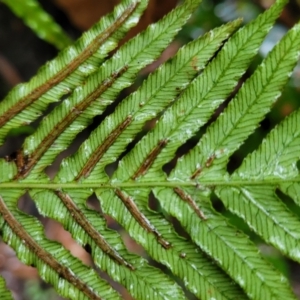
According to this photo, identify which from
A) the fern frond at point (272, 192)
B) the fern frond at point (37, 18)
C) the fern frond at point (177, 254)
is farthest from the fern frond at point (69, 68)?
the fern frond at point (37, 18)

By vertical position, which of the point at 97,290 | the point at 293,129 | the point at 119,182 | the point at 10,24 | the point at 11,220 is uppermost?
the point at 10,24

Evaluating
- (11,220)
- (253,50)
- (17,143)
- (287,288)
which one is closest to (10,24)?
(17,143)

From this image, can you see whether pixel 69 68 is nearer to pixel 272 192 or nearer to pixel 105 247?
pixel 105 247

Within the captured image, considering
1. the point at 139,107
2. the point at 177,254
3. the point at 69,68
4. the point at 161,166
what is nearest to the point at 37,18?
the point at 69,68

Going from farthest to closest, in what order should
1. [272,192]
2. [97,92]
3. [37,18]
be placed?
[37,18], [97,92], [272,192]

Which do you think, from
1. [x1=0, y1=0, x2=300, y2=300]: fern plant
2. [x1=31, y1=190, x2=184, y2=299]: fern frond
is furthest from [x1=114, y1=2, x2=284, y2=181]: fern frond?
[x1=31, y1=190, x2=184, y2=299]: fern frond

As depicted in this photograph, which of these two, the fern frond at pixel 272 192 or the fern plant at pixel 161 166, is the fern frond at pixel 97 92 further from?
the fern frond at pixel 272 192

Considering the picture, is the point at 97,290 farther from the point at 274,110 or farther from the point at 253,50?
the point at 274,110
